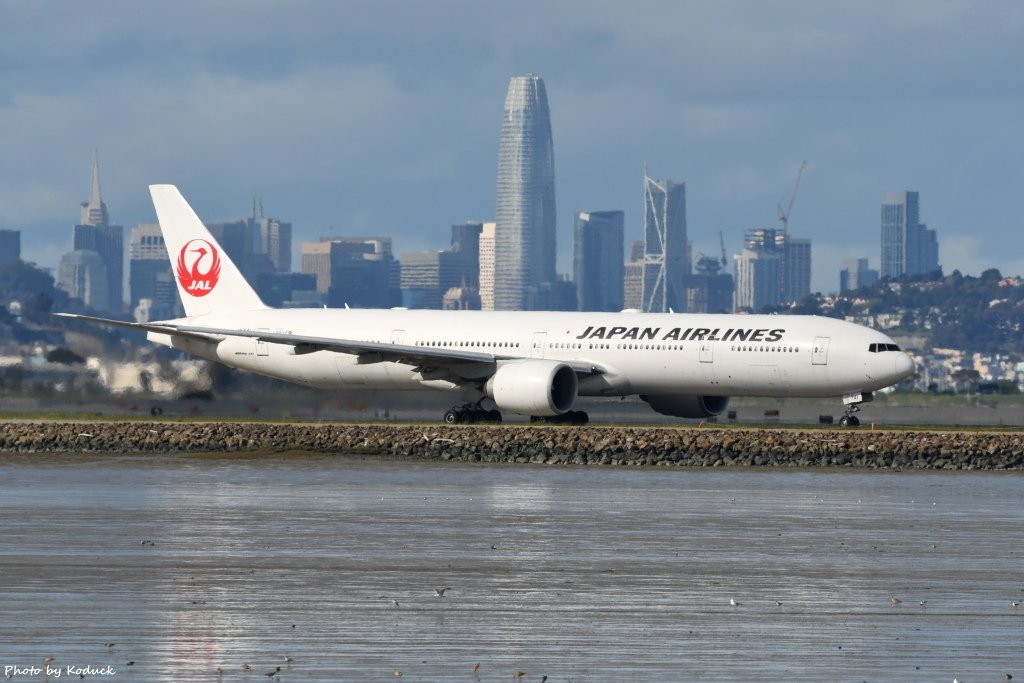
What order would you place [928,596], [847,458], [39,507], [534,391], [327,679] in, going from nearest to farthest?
[327,679] → [928,596] → [39,507] → [847,458] → [534,391]

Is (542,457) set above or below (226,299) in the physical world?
below

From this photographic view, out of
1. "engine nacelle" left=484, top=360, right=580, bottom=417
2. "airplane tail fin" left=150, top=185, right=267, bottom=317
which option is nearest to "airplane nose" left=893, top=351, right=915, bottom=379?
"engine nacelle" left=484, top=360, right=580, bottom=417

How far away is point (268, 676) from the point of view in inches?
645

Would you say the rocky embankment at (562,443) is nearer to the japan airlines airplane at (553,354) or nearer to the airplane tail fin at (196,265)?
the japan airlines airplane at (553,354)

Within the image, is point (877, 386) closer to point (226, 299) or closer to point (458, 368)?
point (458, 368)

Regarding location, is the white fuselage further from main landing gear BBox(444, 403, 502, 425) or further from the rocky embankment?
the rocky embankment

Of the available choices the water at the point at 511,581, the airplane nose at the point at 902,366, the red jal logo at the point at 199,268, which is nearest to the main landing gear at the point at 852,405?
the airplane nose at the point at 902,366

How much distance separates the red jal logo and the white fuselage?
434 cm

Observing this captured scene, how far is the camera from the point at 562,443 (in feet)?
165

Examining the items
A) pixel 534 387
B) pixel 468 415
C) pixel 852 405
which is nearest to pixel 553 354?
pixel 468 415

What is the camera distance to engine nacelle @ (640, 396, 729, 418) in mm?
58281

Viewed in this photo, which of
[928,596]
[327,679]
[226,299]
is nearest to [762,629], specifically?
[928,596]

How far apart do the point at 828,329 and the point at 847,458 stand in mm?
7132

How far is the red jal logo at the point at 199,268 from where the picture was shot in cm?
6650
